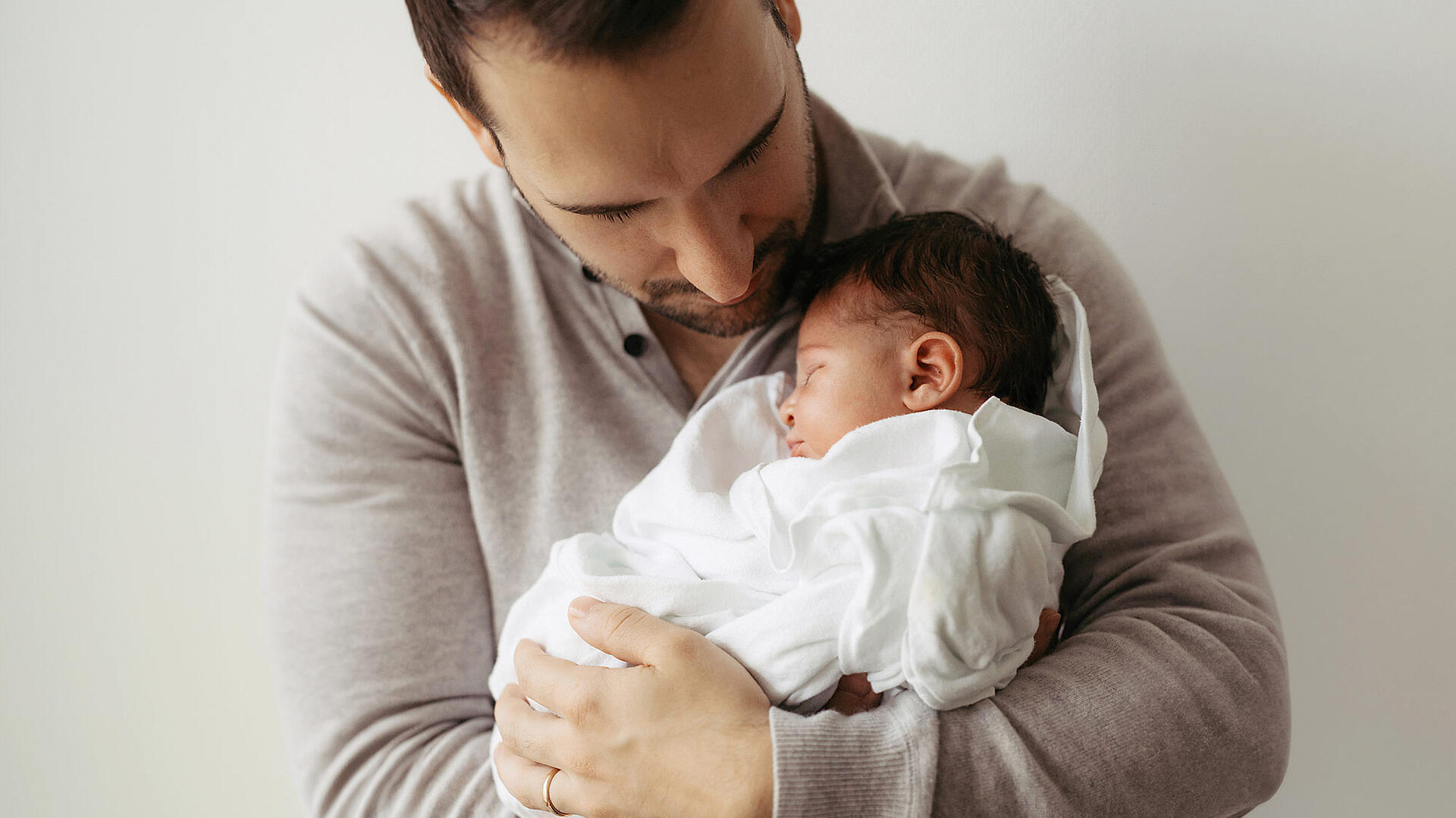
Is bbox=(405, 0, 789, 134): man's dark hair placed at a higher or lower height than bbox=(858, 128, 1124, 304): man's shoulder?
higher

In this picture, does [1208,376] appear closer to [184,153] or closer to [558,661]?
[558,661]

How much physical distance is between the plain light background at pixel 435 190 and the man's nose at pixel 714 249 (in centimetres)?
70

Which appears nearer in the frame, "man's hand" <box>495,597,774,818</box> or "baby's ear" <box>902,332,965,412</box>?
"man's hand" <box>495,597,774,818</box>

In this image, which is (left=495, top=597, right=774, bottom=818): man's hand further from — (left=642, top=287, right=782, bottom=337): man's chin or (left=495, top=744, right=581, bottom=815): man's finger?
(left=642, top=287, right=782, bottom=337): man's chin

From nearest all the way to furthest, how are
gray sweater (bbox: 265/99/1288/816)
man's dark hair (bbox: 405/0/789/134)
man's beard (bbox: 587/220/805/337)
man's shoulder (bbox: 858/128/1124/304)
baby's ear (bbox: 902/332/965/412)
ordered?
man's dark hair (bbox: 405/0/789/134), gray sweater (bbox: 265/99/1288/816), baby's ear (bbox: 902/332/965/412), man's beard (bbox: 587/220/805/337), man's shoulder (bbox: 858/128/1124/304)

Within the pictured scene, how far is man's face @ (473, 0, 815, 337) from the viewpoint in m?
0.86

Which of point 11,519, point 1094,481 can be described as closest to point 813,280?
point 1094,481

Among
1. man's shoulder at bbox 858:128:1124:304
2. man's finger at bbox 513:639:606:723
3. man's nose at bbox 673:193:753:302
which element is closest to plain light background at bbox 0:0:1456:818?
man's shoulder at bbox 858:128:1124:304

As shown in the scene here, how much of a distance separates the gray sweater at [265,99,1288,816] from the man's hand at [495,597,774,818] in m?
0.04

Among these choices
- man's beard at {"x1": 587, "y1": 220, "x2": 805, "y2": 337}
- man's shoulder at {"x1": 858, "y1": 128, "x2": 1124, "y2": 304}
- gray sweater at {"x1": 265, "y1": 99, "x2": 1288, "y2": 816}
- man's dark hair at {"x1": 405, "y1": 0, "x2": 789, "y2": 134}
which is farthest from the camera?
man's shoulder at {"x1": 858, "y1": 128, "x2": 1124, "y2": 304}

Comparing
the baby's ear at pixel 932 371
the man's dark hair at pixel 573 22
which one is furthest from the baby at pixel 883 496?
the man's dark hair at pixel 573 22

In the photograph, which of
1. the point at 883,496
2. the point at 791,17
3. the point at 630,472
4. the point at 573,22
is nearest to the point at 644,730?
the point at 883,496

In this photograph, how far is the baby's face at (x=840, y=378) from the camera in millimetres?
1041

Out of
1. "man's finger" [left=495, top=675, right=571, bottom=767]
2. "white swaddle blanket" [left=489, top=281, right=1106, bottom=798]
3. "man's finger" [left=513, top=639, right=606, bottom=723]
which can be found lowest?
"man's finger" [left=495, top=675, right=571, bottom=767]
